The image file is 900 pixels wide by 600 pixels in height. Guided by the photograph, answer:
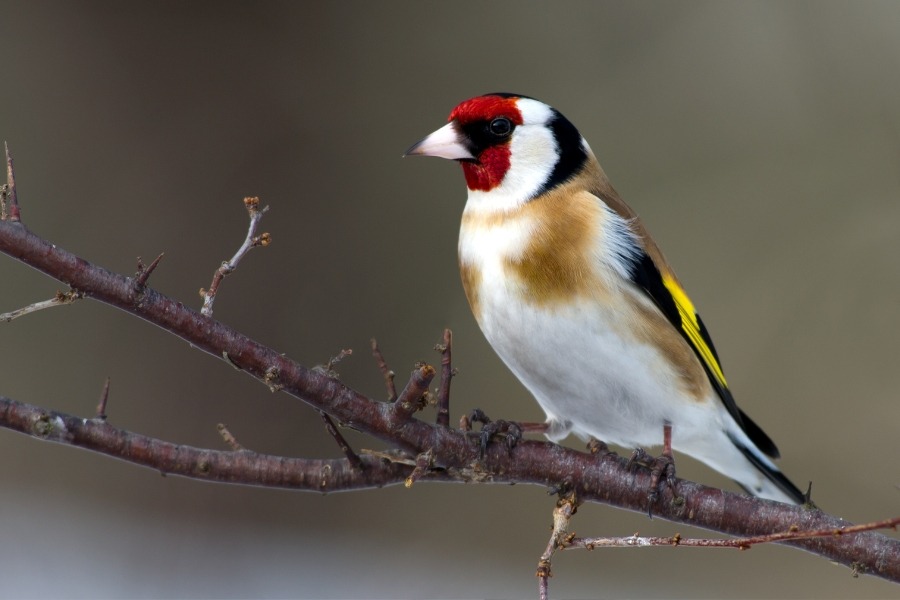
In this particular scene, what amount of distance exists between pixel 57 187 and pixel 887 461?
2.99 meters

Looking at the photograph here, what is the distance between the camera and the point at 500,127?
2.22m

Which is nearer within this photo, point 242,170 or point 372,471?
point 372,471

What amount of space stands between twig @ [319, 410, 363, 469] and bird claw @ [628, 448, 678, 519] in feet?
1.83

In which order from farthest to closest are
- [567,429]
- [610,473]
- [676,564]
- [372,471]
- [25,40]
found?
[676,564] → [25,40] → [567,429] → [610,473] → [372,471]

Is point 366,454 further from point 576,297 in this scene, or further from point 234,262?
point 576,297

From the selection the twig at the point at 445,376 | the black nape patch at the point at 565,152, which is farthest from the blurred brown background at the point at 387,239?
the twig at the point at 445,376

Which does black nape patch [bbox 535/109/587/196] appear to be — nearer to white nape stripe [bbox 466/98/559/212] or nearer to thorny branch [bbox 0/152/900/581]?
white nape stripe [bbox 466/98/559/212]

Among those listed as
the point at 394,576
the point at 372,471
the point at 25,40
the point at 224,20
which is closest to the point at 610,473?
the point at 372,471

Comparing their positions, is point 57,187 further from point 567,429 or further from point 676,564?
point 676,564

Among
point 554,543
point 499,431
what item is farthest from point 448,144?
point 554,543

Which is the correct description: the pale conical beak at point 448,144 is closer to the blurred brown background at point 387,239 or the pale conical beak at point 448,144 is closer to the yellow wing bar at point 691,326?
the yellow wing bar at point 691,326

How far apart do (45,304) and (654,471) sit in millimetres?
1164

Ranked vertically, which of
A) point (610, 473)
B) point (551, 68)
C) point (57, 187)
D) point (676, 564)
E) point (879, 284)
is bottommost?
point (676, 564)

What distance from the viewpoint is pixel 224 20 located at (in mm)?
3234
